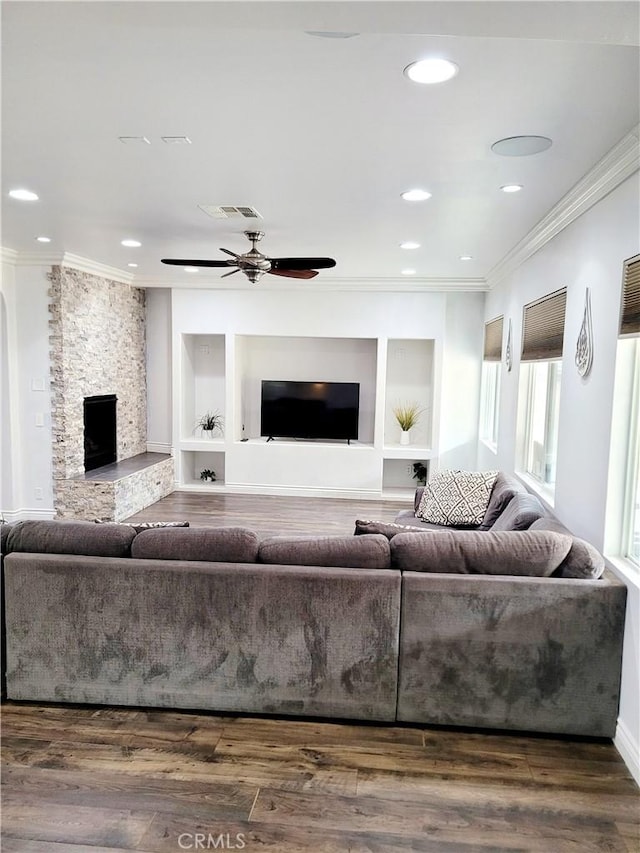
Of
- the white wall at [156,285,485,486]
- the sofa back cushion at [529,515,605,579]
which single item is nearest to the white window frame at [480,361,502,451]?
the white wall at [156,285,485,486]

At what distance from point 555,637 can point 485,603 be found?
0.34 meters

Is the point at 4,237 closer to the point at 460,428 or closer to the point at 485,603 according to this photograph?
the point at 485,603

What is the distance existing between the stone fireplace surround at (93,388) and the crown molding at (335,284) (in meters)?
0.62

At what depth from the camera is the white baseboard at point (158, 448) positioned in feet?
27.1

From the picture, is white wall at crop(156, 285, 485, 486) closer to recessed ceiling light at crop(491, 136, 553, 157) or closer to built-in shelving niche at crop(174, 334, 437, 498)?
built-in shelving niche at crop(174, 334, 437, 498)

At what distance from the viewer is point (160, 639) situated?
108 inches

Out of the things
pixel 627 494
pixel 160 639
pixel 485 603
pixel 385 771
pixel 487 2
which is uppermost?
pixel 487 2

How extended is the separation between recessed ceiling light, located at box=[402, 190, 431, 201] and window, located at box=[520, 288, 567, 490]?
1.11m

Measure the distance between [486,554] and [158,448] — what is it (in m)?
6.38

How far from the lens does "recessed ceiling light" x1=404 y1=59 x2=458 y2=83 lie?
6.63 ft

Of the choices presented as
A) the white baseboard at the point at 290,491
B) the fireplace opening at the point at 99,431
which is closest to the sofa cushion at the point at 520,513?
the white baseboard at the point at 290,491

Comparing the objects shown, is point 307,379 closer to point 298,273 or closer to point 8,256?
point 298,273

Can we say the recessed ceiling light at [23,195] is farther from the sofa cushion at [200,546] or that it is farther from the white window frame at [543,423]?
the white window frame at [543,423]

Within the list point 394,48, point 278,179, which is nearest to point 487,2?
point 394,48
